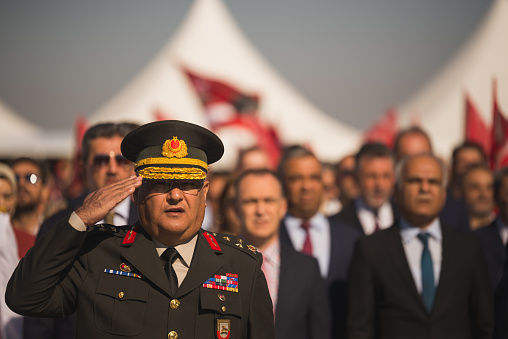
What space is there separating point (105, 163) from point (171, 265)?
5.69ft

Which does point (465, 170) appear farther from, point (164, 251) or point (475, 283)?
point (164, 251)

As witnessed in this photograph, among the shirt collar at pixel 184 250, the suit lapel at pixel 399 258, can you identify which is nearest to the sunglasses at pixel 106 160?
the shirt collar at pixel 184 250

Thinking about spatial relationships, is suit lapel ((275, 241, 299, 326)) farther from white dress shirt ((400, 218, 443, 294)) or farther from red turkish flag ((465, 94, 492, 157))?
red turkish flag ((465, 94, 492, 157))

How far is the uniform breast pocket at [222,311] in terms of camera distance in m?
2.92

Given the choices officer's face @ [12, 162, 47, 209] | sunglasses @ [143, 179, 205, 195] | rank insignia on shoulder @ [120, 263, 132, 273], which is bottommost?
rank insignia on shoulder @ [120, 263, 132, 273]

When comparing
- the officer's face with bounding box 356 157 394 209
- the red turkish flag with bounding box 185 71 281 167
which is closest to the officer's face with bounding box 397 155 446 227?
the officer's face with bounding box 356 157 394 209

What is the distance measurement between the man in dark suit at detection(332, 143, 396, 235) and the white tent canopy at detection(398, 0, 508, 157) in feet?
62.3

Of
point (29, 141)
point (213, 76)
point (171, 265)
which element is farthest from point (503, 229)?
point (29, 141)

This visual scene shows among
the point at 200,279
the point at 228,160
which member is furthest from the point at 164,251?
the point at 228,160

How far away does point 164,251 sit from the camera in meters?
2.98

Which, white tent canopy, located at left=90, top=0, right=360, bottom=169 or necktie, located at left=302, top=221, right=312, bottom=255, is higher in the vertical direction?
white tent canopy, located at left=90, top=0, right=360, bottom=169

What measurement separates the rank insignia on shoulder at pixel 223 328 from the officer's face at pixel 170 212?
0.38m

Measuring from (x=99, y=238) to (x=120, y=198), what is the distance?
380mm

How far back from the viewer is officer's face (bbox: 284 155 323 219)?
19.3 ft
